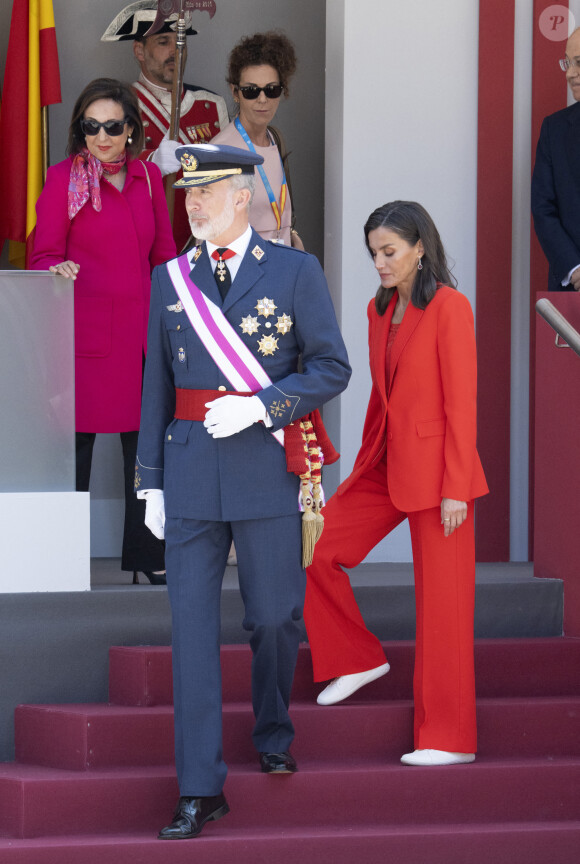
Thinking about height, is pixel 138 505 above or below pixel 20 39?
below

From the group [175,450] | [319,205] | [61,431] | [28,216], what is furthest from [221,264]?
[319,205]

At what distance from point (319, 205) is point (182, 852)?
3923 mm

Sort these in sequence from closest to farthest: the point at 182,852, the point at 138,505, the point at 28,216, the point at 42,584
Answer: the point at 182,852 → the point at 42,584 → the point at 138,505 → the point at 28,216

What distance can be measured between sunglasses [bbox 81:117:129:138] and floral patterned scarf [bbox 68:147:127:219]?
0.09m

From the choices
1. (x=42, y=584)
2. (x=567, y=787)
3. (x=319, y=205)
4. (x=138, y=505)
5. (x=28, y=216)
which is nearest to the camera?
(x=567, y=787)

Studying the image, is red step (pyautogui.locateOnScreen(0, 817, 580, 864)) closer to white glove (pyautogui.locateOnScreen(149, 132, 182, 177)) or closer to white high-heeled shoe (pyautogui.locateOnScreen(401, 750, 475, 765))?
white high-heeled shoe (pyautogui.locateOnScreen(401, 750, 475, 765))

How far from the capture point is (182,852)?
3604mm

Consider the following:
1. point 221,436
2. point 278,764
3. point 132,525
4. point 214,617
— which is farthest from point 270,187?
point 278,764

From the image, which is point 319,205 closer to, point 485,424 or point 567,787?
point 485,424

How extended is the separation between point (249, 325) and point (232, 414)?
0.29 meters

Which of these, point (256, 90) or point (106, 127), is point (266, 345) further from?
point (256, 90)

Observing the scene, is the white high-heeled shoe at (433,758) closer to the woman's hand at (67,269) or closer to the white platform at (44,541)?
the white platform at (44,541)

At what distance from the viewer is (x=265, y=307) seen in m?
3.62

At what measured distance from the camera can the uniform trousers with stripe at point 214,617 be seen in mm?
3541
